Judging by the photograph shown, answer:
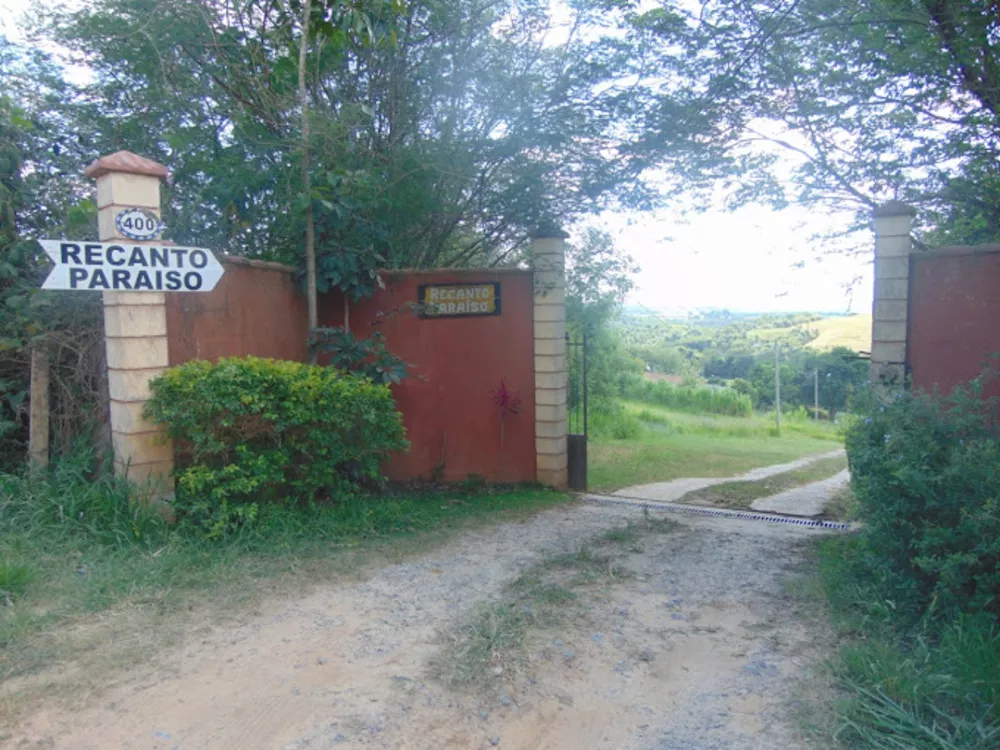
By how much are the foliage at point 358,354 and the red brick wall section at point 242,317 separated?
0.34 metres

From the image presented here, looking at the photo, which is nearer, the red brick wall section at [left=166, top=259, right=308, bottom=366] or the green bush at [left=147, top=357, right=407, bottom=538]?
the green bush at [left=147, top=357, right=407, bottom=538]

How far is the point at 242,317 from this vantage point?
6.04m

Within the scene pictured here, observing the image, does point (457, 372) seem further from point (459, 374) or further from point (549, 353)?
point (549, 353)

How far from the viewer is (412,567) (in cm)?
491

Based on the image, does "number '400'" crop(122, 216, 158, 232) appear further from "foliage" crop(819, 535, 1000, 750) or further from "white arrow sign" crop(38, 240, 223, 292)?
"foliage" crop(819, 535, 1000, 750)

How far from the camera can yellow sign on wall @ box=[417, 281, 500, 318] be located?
7.59 metres

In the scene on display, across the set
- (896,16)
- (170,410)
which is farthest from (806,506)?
(170,410)

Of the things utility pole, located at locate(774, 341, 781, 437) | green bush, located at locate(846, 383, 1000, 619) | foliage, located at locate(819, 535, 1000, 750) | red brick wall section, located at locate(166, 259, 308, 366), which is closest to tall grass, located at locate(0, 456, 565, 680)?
red brick wall section, located at locate(166, 259, 308, 366)

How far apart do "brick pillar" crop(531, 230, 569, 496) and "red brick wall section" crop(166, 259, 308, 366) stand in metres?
2.36

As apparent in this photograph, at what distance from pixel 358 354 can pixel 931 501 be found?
14.9ft

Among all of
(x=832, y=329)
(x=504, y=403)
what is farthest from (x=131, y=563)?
(x=832, y=329)

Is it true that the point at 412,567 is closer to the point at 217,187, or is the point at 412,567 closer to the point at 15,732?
the point at 15,732

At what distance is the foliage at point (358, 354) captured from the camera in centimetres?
655

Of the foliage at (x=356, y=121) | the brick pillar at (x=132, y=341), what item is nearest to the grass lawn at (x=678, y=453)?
the foliage at (x=356, y=121)
